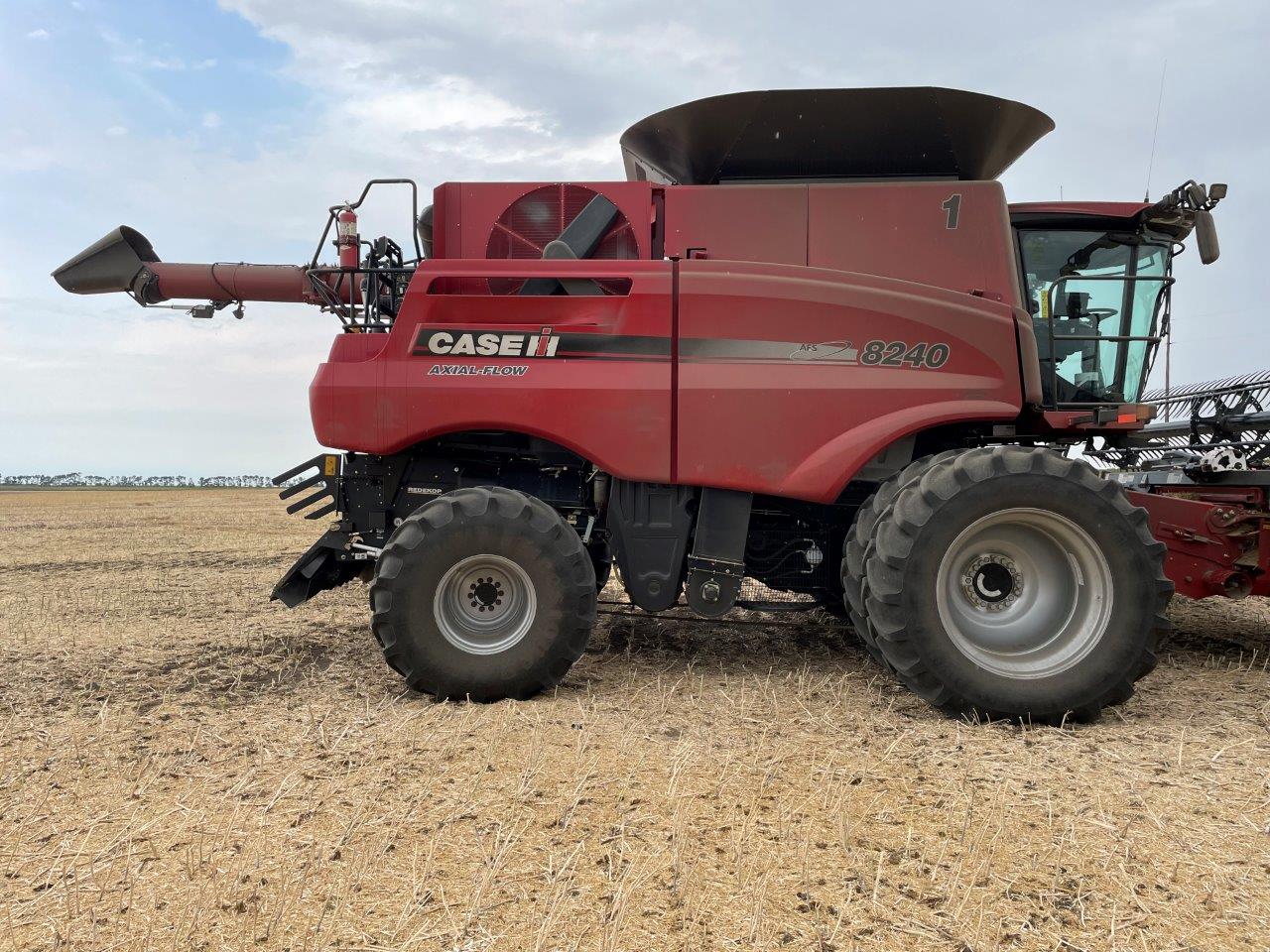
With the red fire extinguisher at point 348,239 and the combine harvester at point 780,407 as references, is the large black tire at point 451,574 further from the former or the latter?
the red fire extinguisher at point 348,239

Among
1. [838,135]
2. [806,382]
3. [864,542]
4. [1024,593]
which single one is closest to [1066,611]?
[1024,593]

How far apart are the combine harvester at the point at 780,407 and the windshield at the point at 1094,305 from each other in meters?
0.02

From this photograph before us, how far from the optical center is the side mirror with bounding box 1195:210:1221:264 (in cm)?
497

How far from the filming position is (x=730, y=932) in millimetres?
2320

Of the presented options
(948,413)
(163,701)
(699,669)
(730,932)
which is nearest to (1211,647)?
(948,413)

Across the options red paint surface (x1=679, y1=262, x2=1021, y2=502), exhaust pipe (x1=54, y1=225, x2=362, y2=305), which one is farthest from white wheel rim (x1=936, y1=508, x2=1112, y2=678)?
exhaust pipe (x1=54, y1=225, x2=362, y2=305)

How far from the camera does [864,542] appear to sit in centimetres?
452

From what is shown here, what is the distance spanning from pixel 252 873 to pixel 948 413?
3768 mm

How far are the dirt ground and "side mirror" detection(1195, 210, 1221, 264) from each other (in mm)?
2469

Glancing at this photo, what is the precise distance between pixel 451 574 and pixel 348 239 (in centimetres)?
220

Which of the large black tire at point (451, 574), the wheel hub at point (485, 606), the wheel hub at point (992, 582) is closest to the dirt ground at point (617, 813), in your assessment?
the large black tire at point (451, 574)

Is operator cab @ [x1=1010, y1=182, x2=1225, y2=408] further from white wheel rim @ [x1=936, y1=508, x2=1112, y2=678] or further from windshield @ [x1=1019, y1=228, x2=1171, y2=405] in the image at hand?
white wheel rim @ [x1=936, y1=508, x2=1112, y2=678]

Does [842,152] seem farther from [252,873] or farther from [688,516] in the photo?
[252,873]

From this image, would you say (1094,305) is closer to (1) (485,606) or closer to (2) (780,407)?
(2) (780,407)
